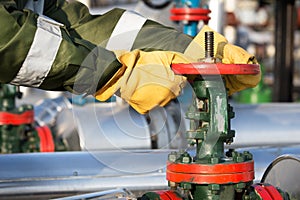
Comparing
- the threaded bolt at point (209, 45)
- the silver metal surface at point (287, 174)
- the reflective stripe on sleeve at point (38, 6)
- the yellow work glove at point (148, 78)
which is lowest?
the silver metal surface at point (287, 174)

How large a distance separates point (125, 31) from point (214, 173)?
555mm

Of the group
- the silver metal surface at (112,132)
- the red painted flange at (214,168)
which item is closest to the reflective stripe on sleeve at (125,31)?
the red painted flange at (214,168)

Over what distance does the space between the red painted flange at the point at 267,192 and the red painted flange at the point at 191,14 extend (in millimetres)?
1943

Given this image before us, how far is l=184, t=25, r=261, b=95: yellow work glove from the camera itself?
1544mm

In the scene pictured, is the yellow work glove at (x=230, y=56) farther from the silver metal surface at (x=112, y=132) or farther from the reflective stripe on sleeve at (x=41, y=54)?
the silver metal surface at (x=112, y=132)

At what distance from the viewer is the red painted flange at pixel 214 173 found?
1465mm

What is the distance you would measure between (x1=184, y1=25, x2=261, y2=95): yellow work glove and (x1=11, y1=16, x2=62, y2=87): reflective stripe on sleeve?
1.10ft

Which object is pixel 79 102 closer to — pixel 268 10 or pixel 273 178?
pixel 273 178

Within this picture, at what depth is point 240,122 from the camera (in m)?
3.10

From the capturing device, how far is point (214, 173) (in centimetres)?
146

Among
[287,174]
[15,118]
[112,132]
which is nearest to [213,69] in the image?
[287,174]

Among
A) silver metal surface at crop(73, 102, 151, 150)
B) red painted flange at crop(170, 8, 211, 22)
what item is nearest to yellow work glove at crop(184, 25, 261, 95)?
silver metal surface at crop(73, 102, 151, 150)

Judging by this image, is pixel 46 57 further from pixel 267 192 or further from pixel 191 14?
pixel 191 14

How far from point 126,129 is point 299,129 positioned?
873mm
